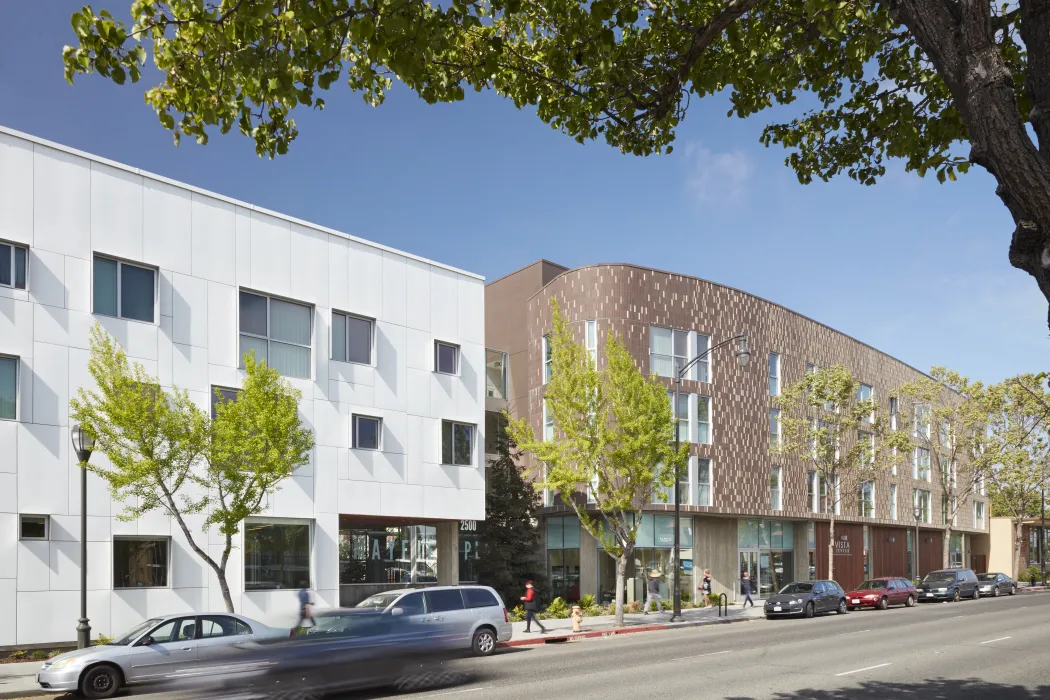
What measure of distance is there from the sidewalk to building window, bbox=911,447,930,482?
27.6 m

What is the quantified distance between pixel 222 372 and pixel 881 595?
29103 mm

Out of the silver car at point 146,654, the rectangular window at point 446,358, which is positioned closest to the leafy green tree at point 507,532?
the rectangular window at point 446,358

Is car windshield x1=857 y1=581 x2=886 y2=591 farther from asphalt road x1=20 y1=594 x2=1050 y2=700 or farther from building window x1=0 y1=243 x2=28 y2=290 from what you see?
building window x1=0 y1=243 x2=28 y2=290

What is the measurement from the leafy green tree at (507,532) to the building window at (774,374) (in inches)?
543

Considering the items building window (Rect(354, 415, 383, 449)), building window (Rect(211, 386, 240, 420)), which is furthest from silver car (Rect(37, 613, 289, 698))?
building window (Rect(354, 415, 383, 449))

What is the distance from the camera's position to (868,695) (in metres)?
14.6

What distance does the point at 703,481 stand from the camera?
4269cm

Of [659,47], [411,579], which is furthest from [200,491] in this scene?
[659,47]

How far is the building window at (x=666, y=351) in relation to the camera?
42125 mm

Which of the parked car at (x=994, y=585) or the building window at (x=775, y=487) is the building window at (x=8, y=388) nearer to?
the building window at (x=775, y=487)

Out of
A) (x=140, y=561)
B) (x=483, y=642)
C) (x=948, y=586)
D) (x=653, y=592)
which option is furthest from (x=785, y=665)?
(x=948, y=586)

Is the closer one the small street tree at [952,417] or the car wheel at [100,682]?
the car wheel at [100,682]

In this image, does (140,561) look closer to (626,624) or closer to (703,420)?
(626,624)

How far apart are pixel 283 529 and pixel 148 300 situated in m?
7.52
